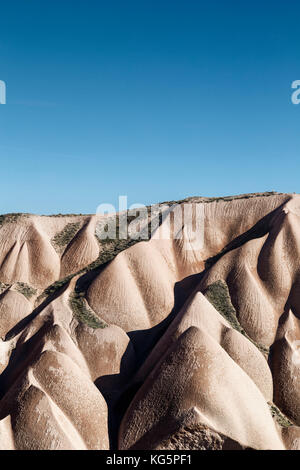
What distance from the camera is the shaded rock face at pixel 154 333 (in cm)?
1923

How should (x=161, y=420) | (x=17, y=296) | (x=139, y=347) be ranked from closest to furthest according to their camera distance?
(x=161, y=420) < (x=139, y=347) < (x=17, y=296)

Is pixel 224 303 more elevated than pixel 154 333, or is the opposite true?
pixel 224 303

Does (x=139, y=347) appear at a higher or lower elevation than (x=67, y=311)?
lower

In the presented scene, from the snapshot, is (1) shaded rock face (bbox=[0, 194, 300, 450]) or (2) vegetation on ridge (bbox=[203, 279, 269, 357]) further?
(2) vegetation on ridge (bbox=[203, 279, 269, 357])

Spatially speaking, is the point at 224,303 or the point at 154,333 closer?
the point at 154,333

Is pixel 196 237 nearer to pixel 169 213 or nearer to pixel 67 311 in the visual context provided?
pixel 169 213

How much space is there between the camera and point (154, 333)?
3020cm

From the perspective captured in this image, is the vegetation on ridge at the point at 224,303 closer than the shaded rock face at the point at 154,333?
No

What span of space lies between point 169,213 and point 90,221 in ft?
21.3

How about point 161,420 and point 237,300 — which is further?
point 237,300

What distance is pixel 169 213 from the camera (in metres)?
37.9

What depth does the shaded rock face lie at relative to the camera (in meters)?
19.2
